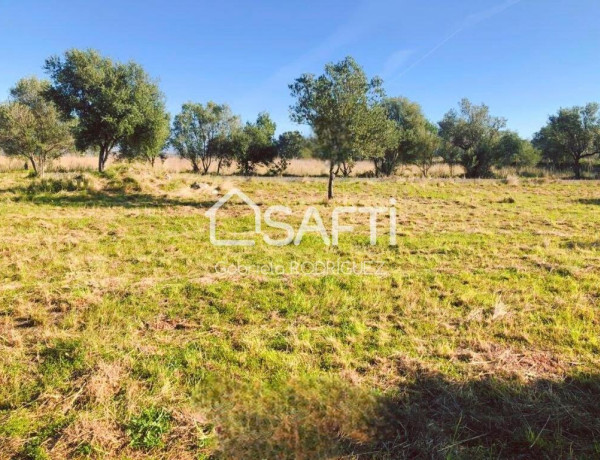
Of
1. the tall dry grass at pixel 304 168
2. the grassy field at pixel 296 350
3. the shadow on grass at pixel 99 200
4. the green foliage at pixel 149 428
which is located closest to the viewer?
the green foliage at pixel 149 428

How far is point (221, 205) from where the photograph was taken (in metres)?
18.7

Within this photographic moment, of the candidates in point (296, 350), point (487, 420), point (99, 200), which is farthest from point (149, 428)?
point (99, 200)

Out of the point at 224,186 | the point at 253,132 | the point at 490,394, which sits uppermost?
the point at 253,132

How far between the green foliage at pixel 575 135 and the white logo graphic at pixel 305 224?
38021mm

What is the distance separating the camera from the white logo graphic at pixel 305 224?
1199 centimetres

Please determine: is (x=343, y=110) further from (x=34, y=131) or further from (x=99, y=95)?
(x=34, y=131)

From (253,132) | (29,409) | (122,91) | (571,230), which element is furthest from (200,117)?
(29,409)

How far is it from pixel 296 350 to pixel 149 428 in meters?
2.28

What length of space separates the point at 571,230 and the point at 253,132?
37.1m

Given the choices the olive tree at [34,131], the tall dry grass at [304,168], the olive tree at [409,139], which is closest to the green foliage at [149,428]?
the olive tree at [34,131]

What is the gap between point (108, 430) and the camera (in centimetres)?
374

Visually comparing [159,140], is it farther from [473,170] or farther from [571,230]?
[473,170]

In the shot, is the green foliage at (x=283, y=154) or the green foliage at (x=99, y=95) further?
the green foliage at (x=283, y=154)

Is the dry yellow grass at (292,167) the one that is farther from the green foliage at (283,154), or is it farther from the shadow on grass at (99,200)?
the shadow on grass at (99,200)
